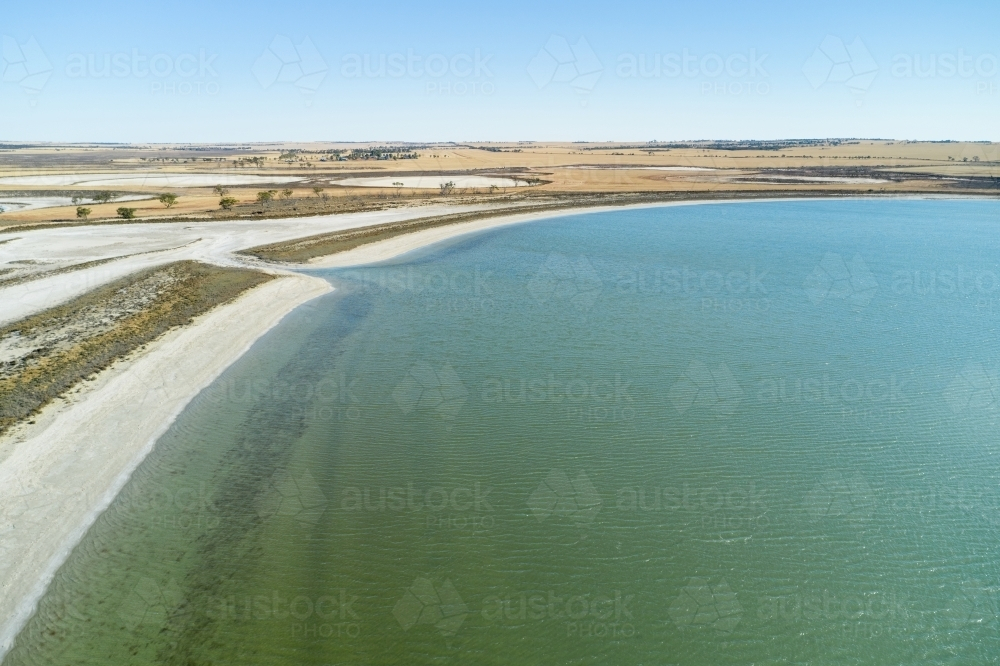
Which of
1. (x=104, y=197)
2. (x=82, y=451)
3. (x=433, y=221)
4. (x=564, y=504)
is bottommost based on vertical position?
(x=82, y=451)

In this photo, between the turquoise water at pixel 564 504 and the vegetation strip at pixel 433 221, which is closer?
the turquoise water at pixel 564 504

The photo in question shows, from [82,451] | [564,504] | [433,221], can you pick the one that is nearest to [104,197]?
[433,221]

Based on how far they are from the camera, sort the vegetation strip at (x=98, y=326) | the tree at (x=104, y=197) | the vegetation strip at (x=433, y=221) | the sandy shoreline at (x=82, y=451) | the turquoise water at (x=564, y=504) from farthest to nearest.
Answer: the tree at (x=104, y=197)
the vegetation strip at (x=433, y=221)
the vegetation strip at (x=98, y=326)
the sandy shoreline at (x=82, y=451)
the turquoise water at (x=564, y=504)

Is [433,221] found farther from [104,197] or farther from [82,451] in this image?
[104,197]

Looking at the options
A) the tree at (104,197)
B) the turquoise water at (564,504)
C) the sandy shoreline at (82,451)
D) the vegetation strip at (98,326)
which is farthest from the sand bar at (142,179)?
the turquoise water at (564,504)

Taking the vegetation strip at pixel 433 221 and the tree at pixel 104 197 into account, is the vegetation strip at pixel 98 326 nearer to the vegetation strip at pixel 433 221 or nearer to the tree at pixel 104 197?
the vegetation strip at pixel 433 221

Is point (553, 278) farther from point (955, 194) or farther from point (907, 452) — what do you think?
point (955, 194)

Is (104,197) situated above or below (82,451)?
above
